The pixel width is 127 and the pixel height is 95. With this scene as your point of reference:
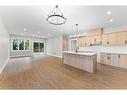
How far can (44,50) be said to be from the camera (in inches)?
613

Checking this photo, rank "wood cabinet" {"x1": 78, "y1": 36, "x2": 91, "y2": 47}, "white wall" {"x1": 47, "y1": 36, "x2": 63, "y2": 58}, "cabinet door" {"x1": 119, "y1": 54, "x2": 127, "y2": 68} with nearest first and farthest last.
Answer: "cabinet door" {"x1": 119, "y1": 54, "x2": 127, "y2": 68} < "wood cabinet" {"x1": 78, "y1": 36, "x2": 91, "y2": 47} < "white wall" {"x1": 47, "y1": 36, "x2": 63, "y2": 58}

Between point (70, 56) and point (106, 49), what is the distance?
118 inches

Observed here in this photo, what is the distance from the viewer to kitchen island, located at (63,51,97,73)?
15.6ft

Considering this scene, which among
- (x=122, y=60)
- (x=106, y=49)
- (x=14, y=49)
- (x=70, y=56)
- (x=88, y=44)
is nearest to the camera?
(x=122, y=60)

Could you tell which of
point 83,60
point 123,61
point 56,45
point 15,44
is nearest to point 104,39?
point 123,61

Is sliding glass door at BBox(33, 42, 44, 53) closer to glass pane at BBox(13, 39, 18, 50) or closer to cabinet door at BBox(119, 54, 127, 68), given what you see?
glass pane at BBox(13, 39, 18, 50)

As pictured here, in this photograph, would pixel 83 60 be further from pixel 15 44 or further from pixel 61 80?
pixel 15 44

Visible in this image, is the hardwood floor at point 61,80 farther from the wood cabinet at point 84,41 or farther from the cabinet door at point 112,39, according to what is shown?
the wood cabinet at point 84,41

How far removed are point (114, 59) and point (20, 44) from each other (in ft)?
36.3

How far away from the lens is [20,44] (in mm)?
12469

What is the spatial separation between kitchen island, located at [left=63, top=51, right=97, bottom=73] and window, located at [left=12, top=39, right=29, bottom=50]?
26.4 ft

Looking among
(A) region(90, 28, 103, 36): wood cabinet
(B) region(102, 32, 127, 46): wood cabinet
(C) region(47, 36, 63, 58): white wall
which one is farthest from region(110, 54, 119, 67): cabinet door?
(C) region(47, 36, 63, 58): white wall
